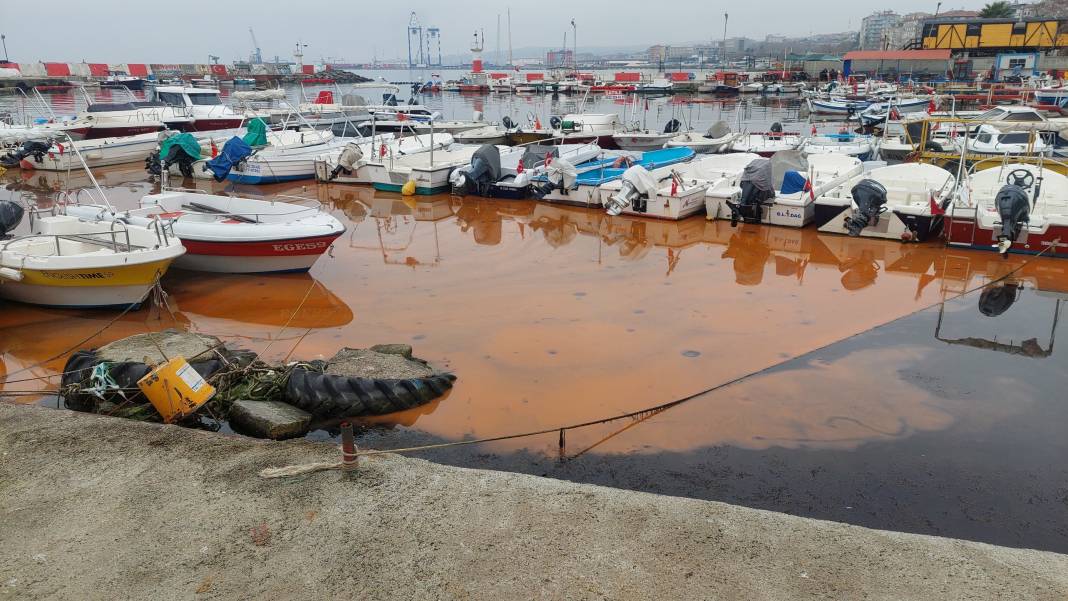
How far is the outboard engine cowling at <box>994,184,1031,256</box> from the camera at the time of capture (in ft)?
39.6

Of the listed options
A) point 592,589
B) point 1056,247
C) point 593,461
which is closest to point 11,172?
point 593,461

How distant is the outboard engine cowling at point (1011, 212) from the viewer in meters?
12.1

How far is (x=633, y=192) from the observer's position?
1582 cm

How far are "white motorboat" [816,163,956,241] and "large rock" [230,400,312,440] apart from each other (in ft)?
36.7

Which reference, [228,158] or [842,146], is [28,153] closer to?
[228,158]

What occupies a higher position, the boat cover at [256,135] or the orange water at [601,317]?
the boat cover at [256,135]

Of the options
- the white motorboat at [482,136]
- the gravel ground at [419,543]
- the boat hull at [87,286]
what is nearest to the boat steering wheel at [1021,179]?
the gravel ground at [419,543]

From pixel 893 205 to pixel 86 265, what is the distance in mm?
13745

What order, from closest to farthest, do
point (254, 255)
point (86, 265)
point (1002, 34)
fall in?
point (86, 265) < point (254, 255) < point (1002, 34)

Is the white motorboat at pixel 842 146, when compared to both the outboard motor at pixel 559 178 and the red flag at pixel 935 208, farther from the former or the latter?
the outboard motor at pixel 559 178

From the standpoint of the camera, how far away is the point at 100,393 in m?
6.89

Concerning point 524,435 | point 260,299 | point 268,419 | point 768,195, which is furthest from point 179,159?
point 524,435

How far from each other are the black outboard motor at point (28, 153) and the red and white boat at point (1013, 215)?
2418 cm

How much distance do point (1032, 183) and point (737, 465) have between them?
407 inches
